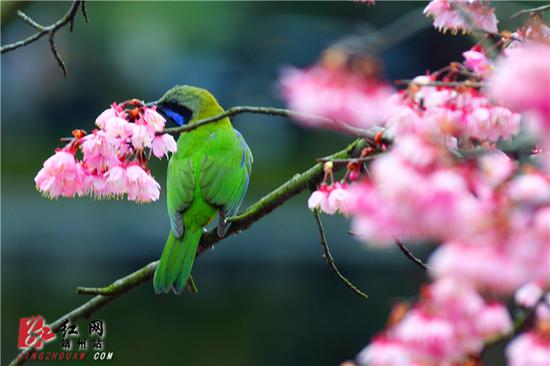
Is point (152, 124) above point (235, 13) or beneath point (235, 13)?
beneath

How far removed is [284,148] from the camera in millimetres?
10273

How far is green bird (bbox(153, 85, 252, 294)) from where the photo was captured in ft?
9.11

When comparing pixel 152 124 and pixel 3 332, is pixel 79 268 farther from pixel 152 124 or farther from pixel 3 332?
pixel 152 124

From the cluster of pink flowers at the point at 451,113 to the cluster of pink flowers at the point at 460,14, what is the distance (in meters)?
0.42

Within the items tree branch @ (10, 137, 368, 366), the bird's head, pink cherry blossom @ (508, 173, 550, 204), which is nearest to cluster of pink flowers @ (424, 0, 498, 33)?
tree branch @ (10, 137, 368, 366)

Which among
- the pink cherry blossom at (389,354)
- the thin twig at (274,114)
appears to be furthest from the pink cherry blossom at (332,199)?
the pink cherry blossom at (389,354)

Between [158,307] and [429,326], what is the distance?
24.5ft

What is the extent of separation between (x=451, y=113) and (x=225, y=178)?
1283mm

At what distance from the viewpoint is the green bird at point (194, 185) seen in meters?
2.78

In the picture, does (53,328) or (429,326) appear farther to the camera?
(53,328)

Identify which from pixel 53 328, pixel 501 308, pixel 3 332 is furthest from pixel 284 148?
pixel 501 308

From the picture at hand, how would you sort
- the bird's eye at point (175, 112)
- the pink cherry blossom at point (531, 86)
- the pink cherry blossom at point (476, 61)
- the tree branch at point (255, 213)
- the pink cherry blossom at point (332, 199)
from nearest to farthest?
the pink cherry blossom at point (531, 86), the pink cherry blossom at point (476, 61), the pink cherry blossom at point (332, 199), the tree branch at point (255, 213), the bird's eye at point (175, 112)

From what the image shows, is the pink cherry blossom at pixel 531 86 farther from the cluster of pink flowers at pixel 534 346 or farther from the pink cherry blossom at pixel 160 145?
the pink cherry blossom at pixel 160 145

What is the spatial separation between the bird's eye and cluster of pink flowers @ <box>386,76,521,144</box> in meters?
1.46
